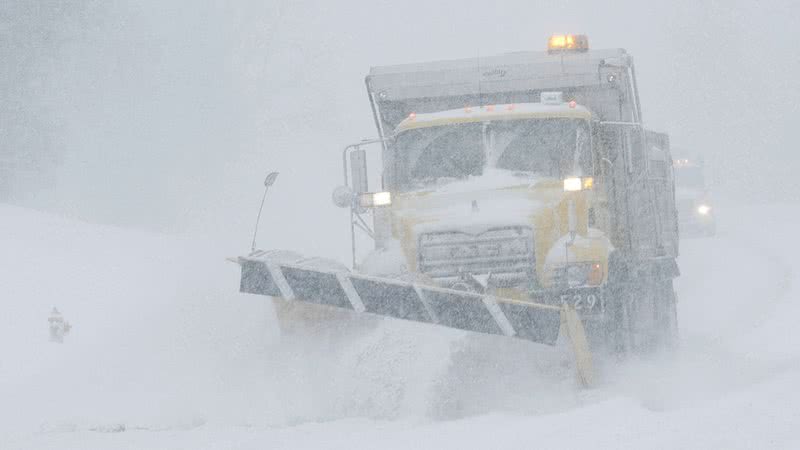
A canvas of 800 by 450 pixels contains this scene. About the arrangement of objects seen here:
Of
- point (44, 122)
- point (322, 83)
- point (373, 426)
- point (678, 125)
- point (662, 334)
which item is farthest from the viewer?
point (678, 125)

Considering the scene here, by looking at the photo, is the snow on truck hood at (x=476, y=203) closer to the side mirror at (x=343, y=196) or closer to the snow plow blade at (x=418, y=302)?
the side mirror at (x=343, y=196)

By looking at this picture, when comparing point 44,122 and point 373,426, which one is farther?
point 44,122

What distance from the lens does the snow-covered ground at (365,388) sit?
760 cm

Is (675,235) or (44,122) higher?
(44,122)

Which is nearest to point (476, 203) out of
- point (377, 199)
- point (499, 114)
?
point (499, 114)

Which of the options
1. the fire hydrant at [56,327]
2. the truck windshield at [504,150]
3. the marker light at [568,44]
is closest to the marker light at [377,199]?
the truck windshield at [504,150]

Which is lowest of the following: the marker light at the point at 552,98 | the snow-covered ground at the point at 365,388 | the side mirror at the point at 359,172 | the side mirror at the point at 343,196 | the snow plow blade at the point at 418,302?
the snow-covered ground at the point at 365,388

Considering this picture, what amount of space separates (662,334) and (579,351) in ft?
14.1

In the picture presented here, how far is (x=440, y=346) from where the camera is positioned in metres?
9.22

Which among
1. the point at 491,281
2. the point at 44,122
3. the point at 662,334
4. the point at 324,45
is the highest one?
the point at 324,45

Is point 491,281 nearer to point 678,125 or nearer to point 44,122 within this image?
point 44,122

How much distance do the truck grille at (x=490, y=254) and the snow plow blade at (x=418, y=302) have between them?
983 mm

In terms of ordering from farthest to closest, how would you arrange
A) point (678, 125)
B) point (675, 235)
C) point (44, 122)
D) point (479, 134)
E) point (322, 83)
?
point (678, 125) < point (322, 83) < point (44, 122) < point (675, 235) < point (479, 134)

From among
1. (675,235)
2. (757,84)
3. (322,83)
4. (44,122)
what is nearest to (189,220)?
(44,122)
